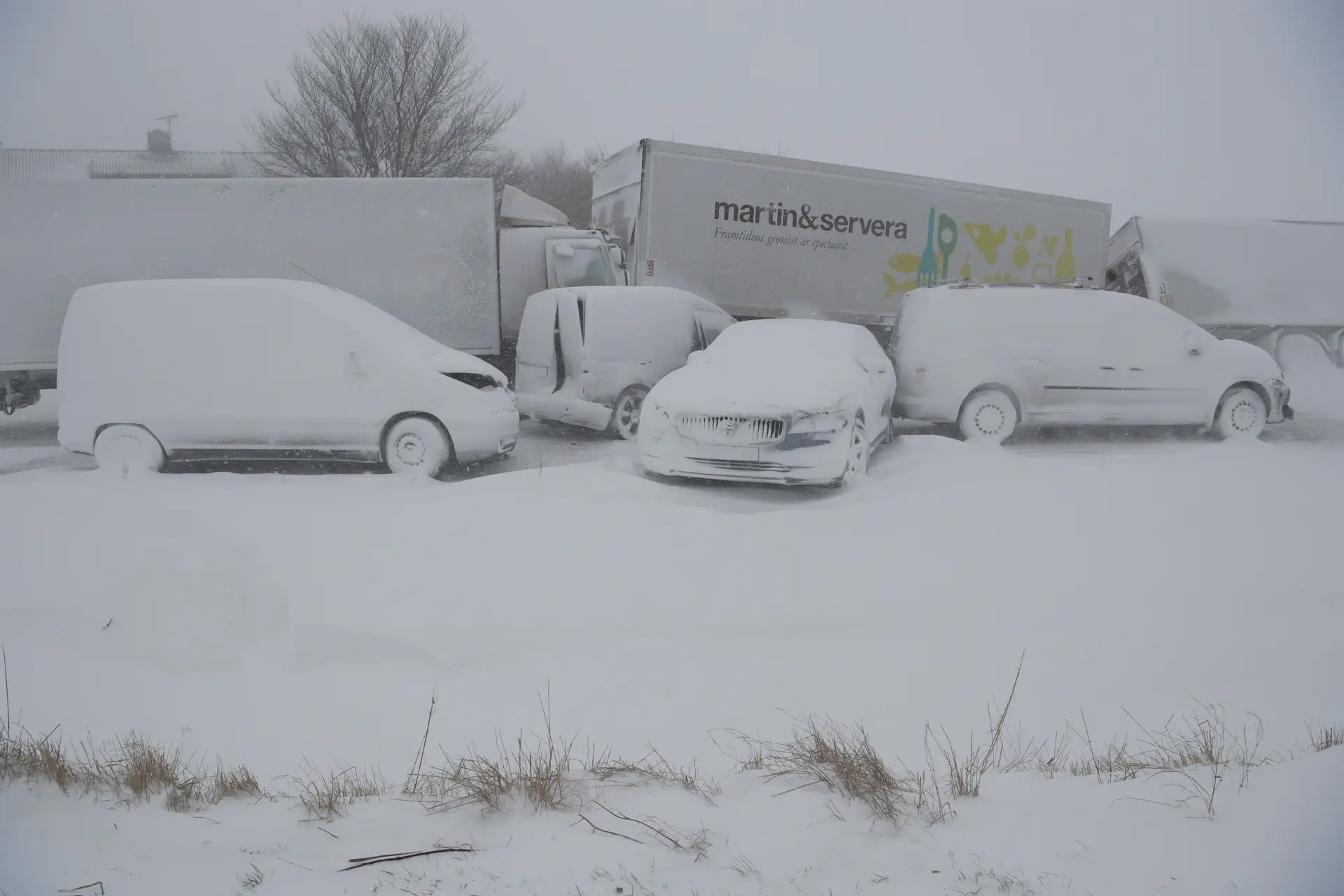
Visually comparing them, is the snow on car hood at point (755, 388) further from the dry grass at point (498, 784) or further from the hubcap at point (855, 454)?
the dry grass at point (498, 784)

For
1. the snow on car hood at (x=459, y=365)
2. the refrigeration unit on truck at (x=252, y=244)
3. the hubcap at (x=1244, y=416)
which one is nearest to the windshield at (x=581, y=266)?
the refrigeration unit on truck at (x=252, y=244)

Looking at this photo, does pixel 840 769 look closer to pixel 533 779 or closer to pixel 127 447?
pixel 533 779

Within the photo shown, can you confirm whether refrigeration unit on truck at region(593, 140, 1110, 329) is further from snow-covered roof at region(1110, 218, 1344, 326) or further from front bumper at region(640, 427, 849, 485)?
front bumper at region(640, 427, 849, 485)

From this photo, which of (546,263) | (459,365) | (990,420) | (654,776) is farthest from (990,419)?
(654,776)

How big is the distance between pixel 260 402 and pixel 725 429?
160 inches

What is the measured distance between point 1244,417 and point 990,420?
2.70 meters

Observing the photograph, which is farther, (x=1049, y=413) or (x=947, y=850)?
(x=1049, y=413)

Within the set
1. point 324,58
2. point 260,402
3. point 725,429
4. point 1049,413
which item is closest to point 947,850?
point 725,429

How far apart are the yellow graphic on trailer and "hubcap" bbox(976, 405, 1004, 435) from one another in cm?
464

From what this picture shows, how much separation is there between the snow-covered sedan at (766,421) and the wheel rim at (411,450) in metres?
2.00

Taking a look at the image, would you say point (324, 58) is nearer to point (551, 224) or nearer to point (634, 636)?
point (551, 224)

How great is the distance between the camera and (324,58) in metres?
21.9

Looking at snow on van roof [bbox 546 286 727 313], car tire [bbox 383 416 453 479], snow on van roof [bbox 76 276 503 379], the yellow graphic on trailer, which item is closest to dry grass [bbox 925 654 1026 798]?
car tire [bbox 383 416 453 479]

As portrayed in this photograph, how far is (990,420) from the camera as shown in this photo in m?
9.28
